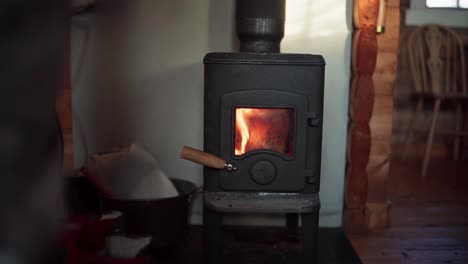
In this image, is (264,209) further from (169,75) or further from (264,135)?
(169,75)

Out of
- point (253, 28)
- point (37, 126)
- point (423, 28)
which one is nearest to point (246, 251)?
point (253, 28)

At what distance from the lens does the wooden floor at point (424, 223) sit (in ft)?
6.17

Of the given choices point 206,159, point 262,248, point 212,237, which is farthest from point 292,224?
point 206,159

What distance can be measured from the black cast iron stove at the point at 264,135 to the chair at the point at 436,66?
203cm

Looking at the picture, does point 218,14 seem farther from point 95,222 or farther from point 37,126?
point 37,126

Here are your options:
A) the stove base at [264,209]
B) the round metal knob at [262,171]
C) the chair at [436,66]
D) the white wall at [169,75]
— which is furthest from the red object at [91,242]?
the chair at [436,66]

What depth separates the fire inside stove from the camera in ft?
5.47

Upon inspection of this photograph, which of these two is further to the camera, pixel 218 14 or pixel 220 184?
pixel 218 14

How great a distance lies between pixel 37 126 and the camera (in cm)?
24

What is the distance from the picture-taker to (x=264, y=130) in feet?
5.52

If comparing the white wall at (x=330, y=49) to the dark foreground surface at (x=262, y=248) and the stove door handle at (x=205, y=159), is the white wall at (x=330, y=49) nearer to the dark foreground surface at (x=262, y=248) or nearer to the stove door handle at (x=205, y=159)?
the dark foreground surface at (x=262, y=248)

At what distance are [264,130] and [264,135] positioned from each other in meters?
0.02

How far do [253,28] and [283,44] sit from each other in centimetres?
32

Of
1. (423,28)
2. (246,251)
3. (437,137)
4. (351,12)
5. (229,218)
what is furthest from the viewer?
(437,137)
